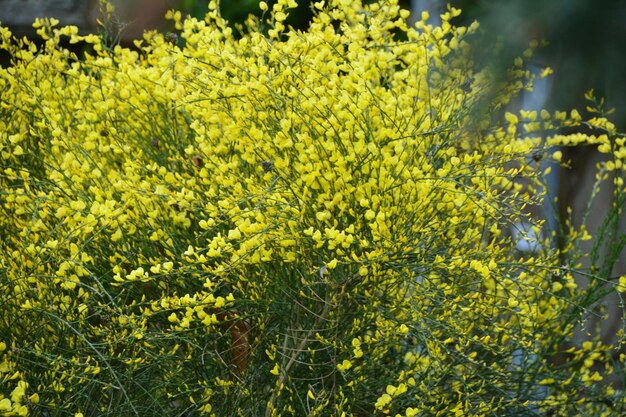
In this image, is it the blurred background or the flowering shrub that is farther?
the flowering shrub

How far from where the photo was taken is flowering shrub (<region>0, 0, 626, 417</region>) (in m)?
2.62

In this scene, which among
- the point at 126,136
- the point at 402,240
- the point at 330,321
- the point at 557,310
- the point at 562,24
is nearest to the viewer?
the point at 562,24

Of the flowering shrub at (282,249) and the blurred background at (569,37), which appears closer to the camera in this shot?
the blurred background at (569,37)

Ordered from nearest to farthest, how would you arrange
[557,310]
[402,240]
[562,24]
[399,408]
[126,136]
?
[562,24]
[402,240]
[399,408]
[557,310]
[126,136]

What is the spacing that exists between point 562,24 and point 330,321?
1.98m

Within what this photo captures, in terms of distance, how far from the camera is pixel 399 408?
3.00 metres

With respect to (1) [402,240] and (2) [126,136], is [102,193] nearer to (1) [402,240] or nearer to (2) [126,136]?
(2) [126,136]

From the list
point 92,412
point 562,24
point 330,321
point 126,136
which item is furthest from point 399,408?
point 562,24

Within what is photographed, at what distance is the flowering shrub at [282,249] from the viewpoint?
2617 mm

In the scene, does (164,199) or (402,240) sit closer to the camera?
(402,240)

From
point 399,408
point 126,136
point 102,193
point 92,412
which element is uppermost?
point 126,136

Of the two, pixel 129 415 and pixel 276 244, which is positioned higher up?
pixel 276 244

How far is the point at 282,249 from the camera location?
2744 mm

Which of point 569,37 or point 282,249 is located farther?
point 282,249
